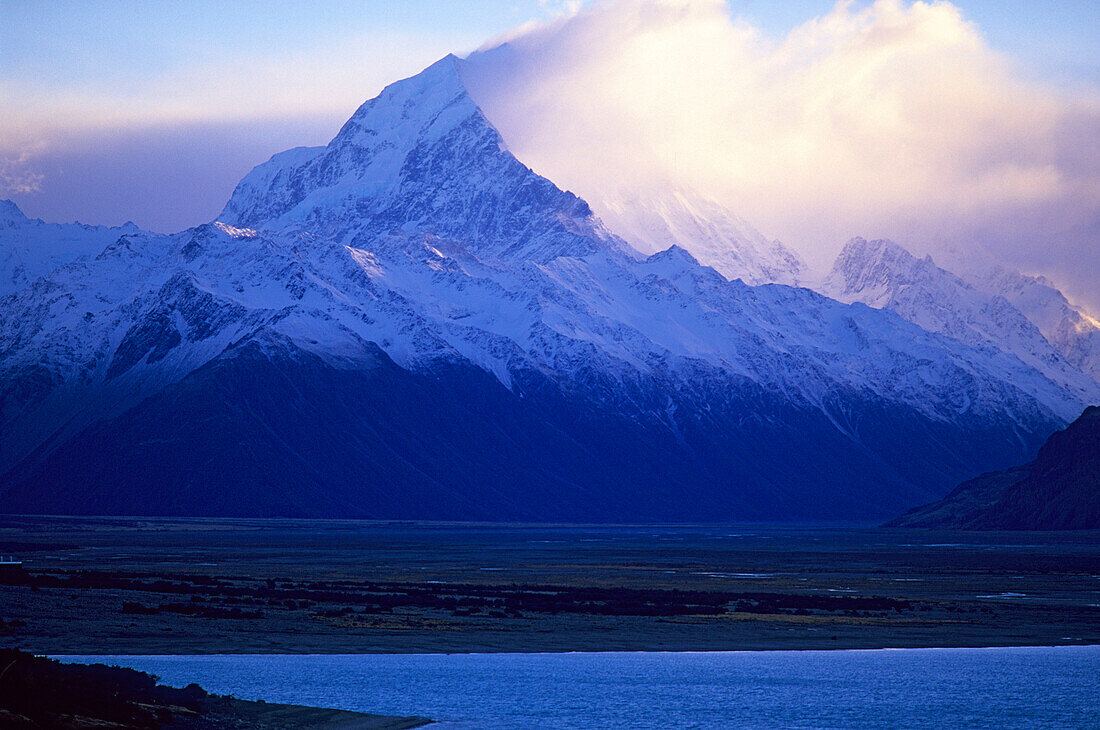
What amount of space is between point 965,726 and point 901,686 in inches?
343

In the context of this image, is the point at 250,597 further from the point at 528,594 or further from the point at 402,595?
the point at 528,594

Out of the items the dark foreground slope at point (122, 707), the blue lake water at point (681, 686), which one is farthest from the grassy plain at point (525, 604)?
the dark foreground slope at point (122, 707)

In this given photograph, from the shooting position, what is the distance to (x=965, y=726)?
61188 millimetres

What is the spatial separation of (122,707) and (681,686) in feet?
87.9

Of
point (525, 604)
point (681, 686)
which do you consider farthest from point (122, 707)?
point (525, 604)

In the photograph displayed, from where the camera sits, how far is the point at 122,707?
171 ft

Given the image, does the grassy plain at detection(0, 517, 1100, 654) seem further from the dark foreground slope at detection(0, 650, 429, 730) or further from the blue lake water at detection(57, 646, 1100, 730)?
the dark foreground slope at detection(0, 650, 429, 730)

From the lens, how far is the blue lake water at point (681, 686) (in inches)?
2435

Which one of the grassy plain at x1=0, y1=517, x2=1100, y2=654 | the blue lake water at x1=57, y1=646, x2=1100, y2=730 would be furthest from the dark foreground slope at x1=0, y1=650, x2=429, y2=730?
the grassy plain at x1=0, y1=517, x2=1100, y2=654

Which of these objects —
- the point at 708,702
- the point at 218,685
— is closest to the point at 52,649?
the point at 218,685

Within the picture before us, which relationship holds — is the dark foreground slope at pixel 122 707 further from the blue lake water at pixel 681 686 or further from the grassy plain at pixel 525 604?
the grassy plain at pixel 525 604

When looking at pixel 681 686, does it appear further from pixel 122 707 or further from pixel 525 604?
pixel 525 604

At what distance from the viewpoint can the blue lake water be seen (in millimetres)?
61844

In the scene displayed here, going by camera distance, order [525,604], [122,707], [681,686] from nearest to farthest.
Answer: [122,707] → [681,686] → [525,604]
